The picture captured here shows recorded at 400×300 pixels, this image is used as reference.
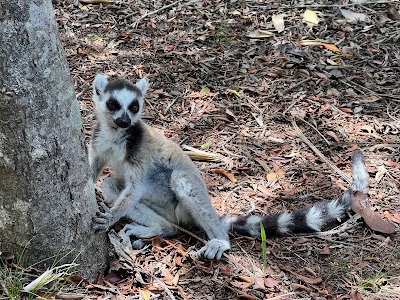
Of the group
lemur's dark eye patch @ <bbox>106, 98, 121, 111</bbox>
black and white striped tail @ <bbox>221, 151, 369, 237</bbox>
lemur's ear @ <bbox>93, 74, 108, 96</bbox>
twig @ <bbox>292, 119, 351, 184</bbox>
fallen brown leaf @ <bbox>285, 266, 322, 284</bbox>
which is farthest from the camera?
twig @ <bbox>292, 119, 351, 184</bbox>

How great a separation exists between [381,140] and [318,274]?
202 centimetres

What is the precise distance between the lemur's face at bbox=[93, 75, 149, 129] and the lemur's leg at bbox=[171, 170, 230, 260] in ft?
1.93

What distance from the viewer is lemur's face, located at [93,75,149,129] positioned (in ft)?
14.1

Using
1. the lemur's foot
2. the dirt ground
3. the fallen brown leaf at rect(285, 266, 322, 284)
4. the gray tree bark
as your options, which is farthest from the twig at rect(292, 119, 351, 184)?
the gray tree bark

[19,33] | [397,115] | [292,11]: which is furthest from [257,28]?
[19,33]

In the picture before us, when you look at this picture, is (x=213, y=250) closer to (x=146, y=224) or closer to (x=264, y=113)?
(x=146, y=224)

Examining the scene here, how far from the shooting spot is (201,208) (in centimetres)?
411

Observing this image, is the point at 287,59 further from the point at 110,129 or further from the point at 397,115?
the point at 110,129

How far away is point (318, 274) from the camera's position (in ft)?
12.2

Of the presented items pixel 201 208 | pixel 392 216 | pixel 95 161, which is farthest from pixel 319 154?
pixel 95 161

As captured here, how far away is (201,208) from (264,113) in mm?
1894

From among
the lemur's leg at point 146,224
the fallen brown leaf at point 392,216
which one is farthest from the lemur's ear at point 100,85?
the fallen brown leaf at point 392,216

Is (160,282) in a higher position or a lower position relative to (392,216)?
higher

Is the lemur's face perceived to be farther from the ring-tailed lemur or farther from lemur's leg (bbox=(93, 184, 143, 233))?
lemur's leg (bbox=(93, 184, 143, 233))
